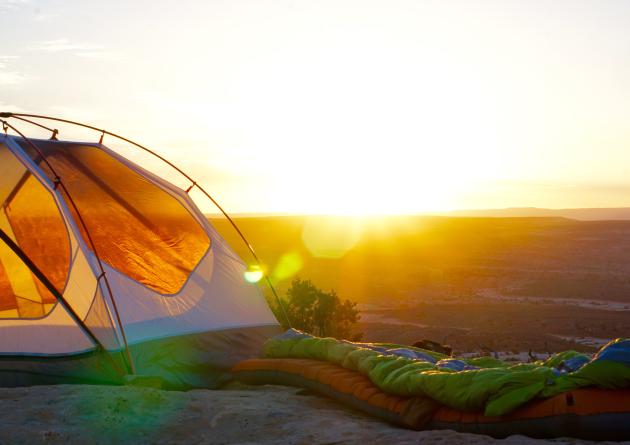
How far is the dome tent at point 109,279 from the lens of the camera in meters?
7.81

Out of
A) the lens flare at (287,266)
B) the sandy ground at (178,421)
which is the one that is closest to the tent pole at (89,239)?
the sandy ground at (178,421)

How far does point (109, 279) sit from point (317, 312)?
7.00 meters

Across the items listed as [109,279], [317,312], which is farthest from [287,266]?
[109,279]

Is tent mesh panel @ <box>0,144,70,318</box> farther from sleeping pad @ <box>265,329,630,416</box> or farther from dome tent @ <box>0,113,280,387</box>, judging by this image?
sleeping pad @ <box>265,329,630,416</box>

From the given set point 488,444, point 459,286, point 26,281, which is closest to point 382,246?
point 459,286

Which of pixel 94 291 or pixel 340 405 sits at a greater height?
pixel 94 291

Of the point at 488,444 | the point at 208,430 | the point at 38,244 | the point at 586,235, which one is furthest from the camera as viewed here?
the point at 586,235

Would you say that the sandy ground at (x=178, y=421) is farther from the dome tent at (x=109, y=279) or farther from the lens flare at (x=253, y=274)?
the lens flare at (x=253, y=274)

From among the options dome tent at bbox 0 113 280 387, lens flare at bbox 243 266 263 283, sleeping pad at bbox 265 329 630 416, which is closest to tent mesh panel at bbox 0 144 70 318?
dome tent at bbox 0 113 280 387

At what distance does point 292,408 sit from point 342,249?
48518mm

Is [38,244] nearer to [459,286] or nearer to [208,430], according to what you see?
[208,430]

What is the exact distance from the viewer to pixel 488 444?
4.89 metres

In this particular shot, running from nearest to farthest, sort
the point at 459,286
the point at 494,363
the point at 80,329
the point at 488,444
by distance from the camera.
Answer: the point at 488,444 → the point at 494,363 → the point at 80,329 → the point at 459,286

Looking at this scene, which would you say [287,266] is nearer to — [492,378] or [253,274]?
[253,274]
